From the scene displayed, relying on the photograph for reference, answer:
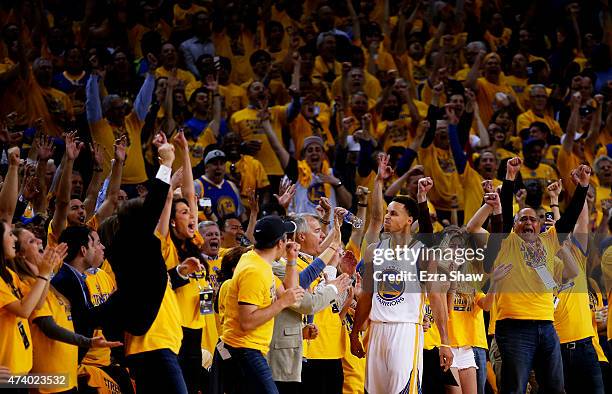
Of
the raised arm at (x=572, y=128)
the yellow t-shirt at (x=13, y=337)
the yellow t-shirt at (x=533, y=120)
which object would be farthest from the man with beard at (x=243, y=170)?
the yellow t-shirt at (x=13, y=337)

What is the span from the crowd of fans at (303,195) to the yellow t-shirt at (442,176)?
0.02 m

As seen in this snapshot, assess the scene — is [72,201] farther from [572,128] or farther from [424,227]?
[572,128]

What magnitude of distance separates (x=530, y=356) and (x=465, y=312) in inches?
23.3

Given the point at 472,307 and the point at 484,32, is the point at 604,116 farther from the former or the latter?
the point at 472,307

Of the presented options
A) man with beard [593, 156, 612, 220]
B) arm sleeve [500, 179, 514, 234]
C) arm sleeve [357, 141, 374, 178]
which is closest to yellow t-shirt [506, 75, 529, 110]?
man with beard [593, 156, 612, 220]

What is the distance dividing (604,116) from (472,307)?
6.83m

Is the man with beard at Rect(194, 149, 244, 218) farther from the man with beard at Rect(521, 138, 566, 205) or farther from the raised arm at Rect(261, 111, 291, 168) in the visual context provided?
the man with beard at Rect(521, 138, 566, 205)

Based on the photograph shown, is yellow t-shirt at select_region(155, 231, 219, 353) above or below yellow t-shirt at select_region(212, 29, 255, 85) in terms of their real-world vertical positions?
below

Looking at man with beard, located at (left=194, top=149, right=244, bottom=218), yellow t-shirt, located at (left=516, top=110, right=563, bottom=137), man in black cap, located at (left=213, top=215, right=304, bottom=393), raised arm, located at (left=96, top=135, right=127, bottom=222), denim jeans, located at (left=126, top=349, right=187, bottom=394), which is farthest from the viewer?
yellow t-shirt, located at (left=516, top=110, right=563, bottom=137)

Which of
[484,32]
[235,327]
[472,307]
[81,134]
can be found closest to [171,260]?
[235,327]

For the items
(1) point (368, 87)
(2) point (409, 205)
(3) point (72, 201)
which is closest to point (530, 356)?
(2) point (409, 205)

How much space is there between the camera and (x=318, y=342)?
782cm

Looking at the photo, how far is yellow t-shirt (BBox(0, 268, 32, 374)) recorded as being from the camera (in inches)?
235

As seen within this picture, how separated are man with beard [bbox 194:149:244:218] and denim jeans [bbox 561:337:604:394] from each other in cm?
347
